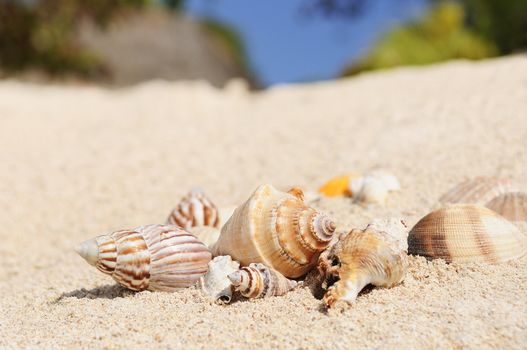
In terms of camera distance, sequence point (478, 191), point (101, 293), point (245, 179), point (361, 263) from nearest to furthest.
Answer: point (361, 263) < point (101, 293) < point (478, 191) < point (245, 179)

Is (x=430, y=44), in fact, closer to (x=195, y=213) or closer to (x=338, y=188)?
(x=338, y=188)

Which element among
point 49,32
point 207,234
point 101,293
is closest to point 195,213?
point 207,234

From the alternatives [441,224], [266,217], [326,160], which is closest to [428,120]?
[326,160]

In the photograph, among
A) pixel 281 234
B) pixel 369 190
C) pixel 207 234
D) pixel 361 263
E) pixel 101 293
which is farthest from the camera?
pixel 369 190

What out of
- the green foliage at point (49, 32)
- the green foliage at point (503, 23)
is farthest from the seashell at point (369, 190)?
the green foliage at point (503, 23)

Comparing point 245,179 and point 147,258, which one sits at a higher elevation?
point 147,258

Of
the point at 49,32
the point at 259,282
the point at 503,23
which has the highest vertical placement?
the point at 503,23

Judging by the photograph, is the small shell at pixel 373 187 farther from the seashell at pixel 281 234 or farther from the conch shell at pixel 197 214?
the seashell at pixel 281 234
